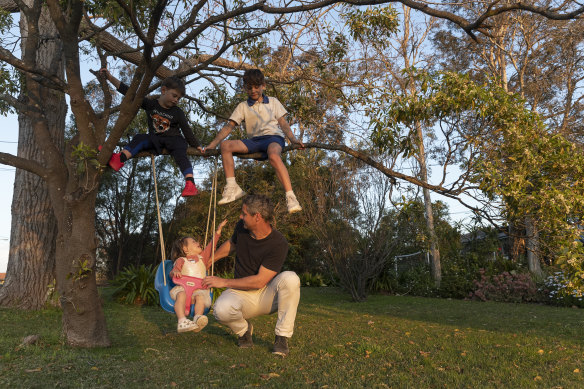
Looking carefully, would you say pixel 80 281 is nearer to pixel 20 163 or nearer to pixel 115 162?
pixel 115 162

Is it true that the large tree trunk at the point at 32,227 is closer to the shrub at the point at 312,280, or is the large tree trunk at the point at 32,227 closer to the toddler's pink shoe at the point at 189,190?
the toddler's pink shoe at the point at 189,190

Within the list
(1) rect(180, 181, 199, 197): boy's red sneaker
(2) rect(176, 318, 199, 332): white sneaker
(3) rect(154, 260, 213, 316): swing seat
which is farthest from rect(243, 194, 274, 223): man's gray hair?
(2) rect(176, 318, 199, 332): white sneaker

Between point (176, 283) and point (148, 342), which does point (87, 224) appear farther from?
point (148, 342)

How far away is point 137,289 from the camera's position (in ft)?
31.6

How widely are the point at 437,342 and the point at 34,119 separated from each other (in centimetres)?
489

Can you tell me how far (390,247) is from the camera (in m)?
11.4

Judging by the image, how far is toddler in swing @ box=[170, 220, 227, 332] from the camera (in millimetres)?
4184

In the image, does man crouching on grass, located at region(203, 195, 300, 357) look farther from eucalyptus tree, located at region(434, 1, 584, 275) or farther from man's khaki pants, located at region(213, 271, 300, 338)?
eucalyptus tree, located at region(434, 1, 584, 275)

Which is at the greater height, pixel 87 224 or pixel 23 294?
pixel 87 224

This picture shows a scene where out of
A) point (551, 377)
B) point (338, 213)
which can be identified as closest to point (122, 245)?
point (338, 213)

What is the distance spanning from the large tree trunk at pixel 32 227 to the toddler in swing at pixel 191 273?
4.13 meters

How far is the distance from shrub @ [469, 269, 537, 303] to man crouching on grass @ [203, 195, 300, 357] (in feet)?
30.6

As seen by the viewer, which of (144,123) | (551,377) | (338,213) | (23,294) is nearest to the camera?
(551,377)

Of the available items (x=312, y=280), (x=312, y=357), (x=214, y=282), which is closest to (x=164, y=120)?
(x=214, y=282)
